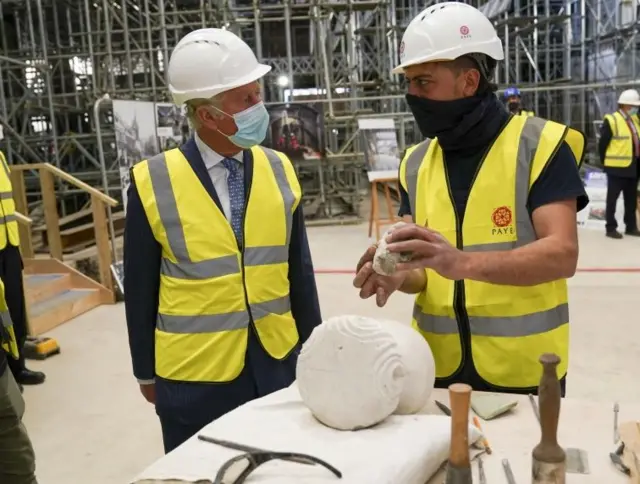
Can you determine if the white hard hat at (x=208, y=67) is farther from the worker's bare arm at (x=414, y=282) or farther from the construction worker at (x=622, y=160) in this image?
the construction worker at (x=622, y=160)

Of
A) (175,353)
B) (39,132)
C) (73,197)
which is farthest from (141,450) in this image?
(39,132)

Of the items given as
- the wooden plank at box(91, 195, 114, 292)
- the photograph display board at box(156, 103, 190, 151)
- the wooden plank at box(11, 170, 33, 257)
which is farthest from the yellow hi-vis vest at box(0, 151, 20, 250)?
the photograph display board at box(156, 103, 190, 151)

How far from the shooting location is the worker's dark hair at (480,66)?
1786 mm

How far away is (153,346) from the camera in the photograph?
217cm

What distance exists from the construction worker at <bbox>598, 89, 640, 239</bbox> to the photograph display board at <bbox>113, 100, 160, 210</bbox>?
17.4ft

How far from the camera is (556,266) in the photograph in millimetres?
1601

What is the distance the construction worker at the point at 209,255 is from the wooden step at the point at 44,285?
169 inches

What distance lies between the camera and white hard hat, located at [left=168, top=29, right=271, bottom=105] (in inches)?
81.7

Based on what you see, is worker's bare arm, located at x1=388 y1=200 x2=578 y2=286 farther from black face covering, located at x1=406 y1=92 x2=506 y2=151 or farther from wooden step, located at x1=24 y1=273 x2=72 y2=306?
wooden step, located at x1=24 y1=273 x2=72 y2=306

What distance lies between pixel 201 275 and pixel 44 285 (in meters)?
4.70

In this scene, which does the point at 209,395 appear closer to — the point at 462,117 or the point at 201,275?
the point at 201,275

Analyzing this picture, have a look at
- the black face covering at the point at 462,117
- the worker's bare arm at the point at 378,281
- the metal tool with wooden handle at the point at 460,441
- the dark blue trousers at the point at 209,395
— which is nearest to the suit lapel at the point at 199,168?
the dark blue trousers at the point at 209,395

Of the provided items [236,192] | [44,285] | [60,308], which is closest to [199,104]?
[236,192]

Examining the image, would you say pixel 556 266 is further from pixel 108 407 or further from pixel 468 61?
pixel 108 407
